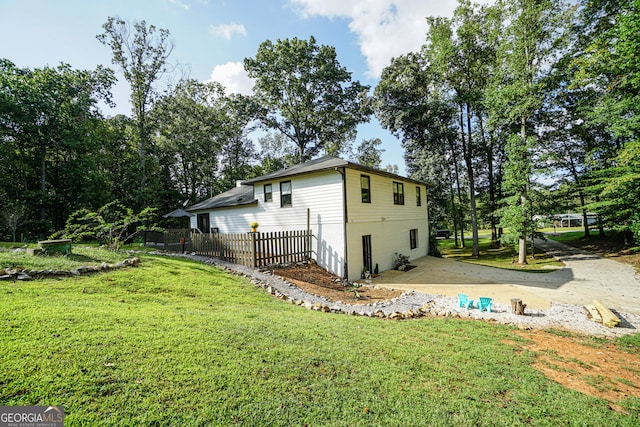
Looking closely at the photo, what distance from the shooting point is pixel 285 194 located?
45.5 feet

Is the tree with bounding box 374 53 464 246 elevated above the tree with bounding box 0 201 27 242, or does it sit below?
above

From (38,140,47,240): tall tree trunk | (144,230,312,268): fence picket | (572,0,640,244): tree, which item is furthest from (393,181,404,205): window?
(38,140,47,240): tall tree trunk

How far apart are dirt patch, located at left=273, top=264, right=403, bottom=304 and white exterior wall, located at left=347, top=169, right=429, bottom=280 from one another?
128cm

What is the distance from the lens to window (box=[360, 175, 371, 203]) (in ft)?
42.1

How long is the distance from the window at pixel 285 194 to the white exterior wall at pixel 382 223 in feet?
11.5

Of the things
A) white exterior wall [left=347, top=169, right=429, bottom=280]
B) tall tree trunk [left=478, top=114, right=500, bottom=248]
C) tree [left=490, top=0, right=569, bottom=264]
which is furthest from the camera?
tall tree trunk [left=478, top=114, right=500, bottom=248]

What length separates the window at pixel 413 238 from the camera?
17.5 metres

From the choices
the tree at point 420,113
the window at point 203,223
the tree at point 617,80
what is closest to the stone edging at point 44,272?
the window at point 203,223

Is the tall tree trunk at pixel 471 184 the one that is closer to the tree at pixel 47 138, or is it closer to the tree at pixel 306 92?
the tree at pixel 306 92

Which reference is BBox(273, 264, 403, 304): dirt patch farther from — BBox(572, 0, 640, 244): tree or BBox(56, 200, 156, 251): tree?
BBox(572, 0, 640, 244): tree

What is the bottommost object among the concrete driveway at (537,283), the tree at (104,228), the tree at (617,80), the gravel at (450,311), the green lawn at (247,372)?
the concrete driveway at (537,283)

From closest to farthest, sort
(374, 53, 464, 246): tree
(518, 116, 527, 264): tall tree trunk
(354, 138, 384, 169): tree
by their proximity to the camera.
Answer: (518, 116, 527, 264): tall tree trunk < (374, 53, 464, 246): tree < (354, 138, 384, 169): tree

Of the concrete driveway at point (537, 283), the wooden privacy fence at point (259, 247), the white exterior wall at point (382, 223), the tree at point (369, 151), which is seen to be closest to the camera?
the concrete driveway at point (537, 283)

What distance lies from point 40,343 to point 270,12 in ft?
49.9
